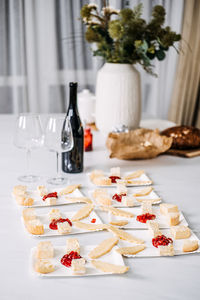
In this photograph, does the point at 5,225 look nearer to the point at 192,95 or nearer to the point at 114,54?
the point at 114,54

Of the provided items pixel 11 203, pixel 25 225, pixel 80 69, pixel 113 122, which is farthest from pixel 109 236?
pixel 80 69

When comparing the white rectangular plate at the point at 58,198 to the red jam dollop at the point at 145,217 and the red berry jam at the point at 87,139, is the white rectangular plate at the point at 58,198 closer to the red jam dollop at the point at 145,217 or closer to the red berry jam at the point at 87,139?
the red jam dollop at the point at 145,217

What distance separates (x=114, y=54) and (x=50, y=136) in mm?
748

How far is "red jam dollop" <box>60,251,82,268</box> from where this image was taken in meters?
0.94

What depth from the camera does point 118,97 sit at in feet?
6.64

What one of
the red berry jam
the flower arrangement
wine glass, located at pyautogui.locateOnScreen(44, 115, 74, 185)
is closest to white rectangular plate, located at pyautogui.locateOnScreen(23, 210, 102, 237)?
wine glass, located at pyautogui.locateOnScreen(44, 115, 74, 185)

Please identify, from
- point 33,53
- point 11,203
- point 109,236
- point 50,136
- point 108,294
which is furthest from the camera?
point 33,53

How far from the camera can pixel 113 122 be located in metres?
2.06

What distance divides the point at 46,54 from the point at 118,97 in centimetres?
176

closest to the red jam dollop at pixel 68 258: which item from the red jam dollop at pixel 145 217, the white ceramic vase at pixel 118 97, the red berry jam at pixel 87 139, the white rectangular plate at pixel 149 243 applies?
the white rectangular plate at pixel 149 243

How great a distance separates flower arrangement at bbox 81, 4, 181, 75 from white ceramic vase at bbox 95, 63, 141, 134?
0.19 ft

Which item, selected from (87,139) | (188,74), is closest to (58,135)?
(87,139)

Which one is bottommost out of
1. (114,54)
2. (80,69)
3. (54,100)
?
(54,100)

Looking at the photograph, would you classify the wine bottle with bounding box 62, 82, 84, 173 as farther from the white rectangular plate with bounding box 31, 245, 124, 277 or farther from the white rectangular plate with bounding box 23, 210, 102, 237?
the white rectangular plate with bounding box 31, 245, 124, 277
